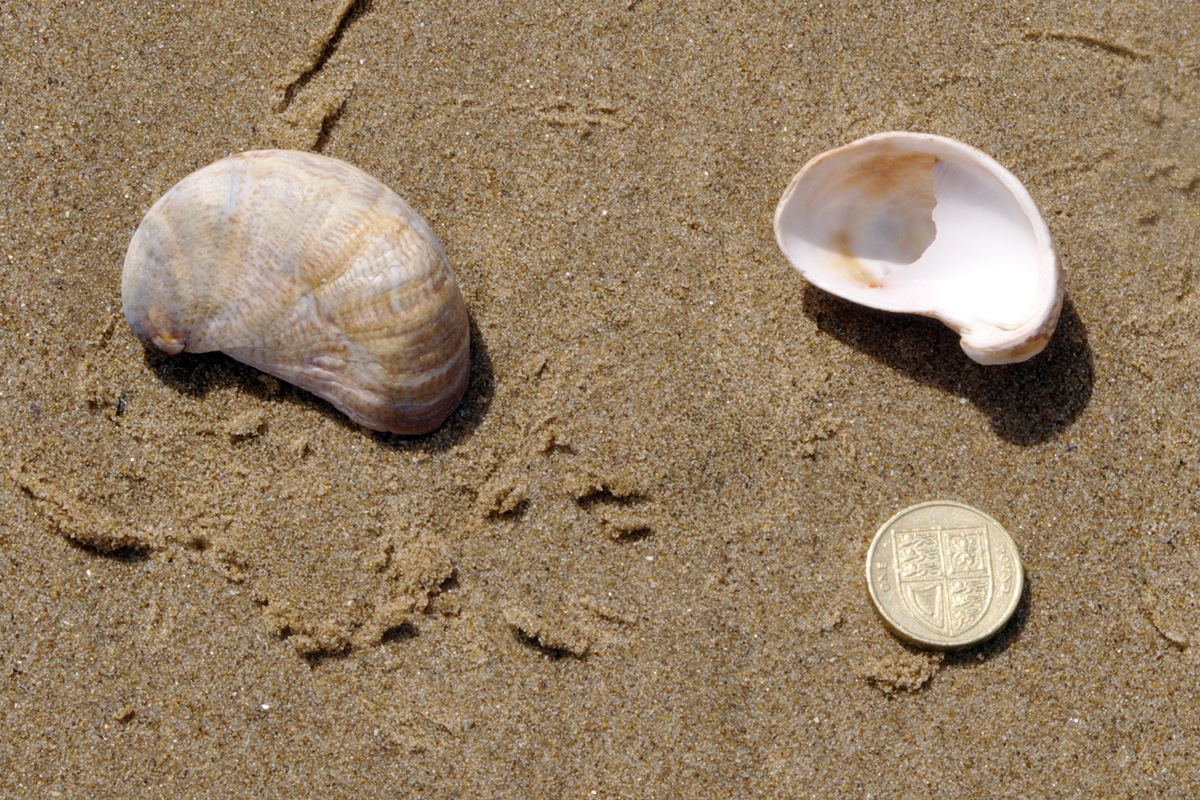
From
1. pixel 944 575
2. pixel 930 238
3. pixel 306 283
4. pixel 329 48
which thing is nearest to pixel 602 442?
pixel 306 283

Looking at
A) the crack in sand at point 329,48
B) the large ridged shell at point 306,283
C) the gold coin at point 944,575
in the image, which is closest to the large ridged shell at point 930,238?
the gold coin at point 944,575

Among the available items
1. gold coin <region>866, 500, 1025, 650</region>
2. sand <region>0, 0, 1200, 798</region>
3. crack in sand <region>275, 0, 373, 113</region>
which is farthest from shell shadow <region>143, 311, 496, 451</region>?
gold coin <region>866, 500, 1025, 650</region>

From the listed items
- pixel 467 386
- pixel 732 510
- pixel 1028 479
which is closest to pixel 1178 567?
pixel 1028 479

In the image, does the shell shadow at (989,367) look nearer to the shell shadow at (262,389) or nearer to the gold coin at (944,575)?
the gold coin at (944,575)

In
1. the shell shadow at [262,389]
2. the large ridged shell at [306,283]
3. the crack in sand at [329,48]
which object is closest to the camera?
the large ridged shell at [306,283]

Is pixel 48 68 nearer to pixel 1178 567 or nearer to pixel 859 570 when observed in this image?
pixel 859 570

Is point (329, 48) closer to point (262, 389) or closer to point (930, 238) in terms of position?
point (262, 389)

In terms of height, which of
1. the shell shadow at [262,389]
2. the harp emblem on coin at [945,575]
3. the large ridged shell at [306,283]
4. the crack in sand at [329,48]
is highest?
the crack in sand at [329,48]
